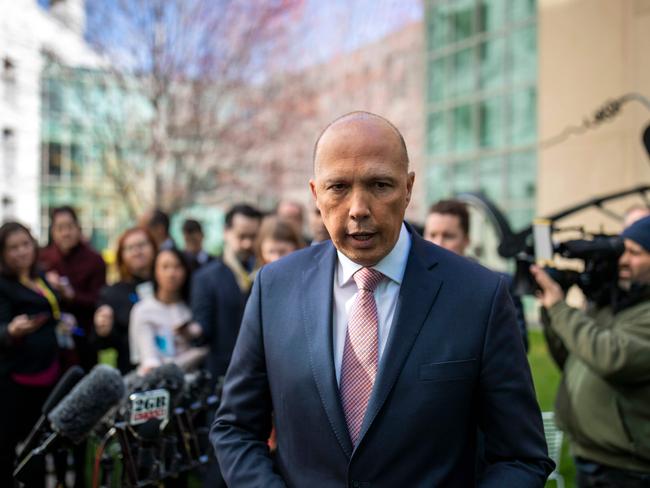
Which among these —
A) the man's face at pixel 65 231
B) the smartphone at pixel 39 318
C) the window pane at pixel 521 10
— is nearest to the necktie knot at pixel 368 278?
the smartphone at pixel 39 318

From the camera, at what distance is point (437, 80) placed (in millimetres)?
20094

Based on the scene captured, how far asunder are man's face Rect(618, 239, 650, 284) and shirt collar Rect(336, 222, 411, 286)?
1.90 m

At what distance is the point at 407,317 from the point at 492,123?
17.0 metres

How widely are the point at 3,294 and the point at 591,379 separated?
383 cm

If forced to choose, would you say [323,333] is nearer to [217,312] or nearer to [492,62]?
[217,312]

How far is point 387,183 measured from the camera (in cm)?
199

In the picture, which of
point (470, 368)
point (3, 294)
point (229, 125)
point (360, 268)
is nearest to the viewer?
point (470, 368)

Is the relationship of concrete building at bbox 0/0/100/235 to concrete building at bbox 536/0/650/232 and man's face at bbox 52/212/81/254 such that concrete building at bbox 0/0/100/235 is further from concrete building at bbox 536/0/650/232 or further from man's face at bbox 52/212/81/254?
concrete building at bbox 536/0/650/232

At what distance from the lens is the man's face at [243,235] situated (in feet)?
18.6

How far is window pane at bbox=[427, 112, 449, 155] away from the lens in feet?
65.1

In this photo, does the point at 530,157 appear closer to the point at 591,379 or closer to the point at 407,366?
the point at 591,379

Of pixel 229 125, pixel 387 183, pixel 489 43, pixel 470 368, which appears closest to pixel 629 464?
pixel 470 368

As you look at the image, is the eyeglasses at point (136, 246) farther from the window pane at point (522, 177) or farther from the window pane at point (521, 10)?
the window pane at point (521, 10)

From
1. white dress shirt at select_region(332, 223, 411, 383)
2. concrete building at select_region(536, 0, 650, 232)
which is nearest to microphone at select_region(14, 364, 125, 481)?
white dress shirt at select_region(332, 223, 411, 383)
